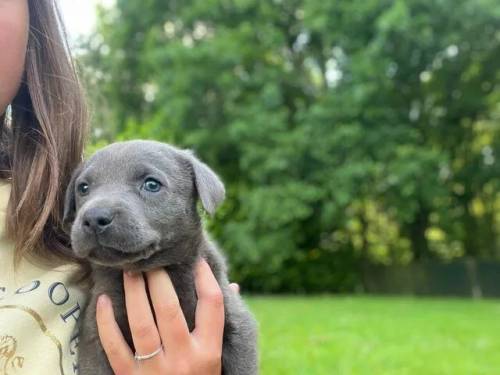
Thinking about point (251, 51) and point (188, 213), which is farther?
point (251, 51)

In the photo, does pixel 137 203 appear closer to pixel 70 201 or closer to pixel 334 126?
pixel 70 201

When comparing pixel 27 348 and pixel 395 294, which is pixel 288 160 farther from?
pixel 27 348

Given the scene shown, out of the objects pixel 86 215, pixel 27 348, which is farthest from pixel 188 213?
pixel 27 348

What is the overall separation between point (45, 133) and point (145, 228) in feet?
2.21

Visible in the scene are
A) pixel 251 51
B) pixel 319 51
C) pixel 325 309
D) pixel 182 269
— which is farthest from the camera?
pixel 319 51

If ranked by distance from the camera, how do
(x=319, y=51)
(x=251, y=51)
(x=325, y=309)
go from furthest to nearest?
1. (x=319, y=51)
2. (x=251, y=51)
3. (x=325, y=309)

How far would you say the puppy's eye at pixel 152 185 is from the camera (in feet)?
9.17

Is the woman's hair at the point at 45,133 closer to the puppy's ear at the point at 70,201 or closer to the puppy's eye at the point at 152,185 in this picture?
the puppy's ear at the point at 70,201

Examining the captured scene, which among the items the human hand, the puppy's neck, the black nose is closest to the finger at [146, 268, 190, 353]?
the human hand

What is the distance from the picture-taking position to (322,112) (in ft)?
63.7

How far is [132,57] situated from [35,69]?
871 inches

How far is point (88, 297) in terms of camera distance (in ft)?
9.43

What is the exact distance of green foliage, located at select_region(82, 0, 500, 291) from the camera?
19094 millimetres

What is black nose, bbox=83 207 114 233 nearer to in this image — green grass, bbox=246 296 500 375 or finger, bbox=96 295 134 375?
finger, bbox=96 295 134 375
